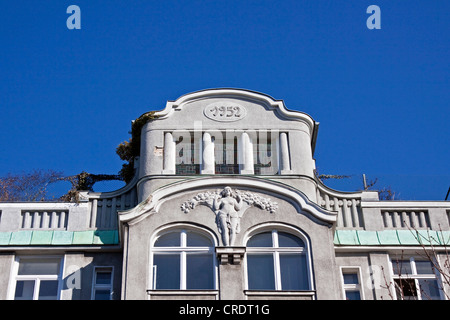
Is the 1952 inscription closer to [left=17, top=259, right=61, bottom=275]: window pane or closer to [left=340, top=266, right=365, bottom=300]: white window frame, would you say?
[left=340, top=266, right=365, bottom=300]: white window frame

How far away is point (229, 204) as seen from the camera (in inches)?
1015

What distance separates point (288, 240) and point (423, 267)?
13.1ft

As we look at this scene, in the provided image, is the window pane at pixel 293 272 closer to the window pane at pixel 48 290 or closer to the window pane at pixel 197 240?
the window pane at pixel 197 240

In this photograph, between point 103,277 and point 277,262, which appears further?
point 103,277

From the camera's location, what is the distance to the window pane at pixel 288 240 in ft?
83.5

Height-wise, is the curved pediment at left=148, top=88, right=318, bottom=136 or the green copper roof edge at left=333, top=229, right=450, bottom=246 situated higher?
the curved pediment at left=148, top=88, right=318, bottom=136

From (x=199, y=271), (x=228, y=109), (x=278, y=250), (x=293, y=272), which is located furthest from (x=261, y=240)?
(x=228, y=109)

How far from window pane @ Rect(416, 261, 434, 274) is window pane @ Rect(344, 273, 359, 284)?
1.79 metres

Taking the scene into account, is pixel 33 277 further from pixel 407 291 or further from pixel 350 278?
pixel 407 291

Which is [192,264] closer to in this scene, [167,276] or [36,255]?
[167,276]

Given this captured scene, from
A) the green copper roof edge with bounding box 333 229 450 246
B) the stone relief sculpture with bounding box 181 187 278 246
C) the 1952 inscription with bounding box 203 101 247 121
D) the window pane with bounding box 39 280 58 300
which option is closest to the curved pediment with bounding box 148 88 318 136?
the 1952 inscription with bounding box 203 101 247 121

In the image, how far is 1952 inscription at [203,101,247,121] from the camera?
28.3m

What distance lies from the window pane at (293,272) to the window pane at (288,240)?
0.36m

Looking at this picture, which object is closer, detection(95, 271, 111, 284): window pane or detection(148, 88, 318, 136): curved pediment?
detection(95, 271, 111, 284): window pane
